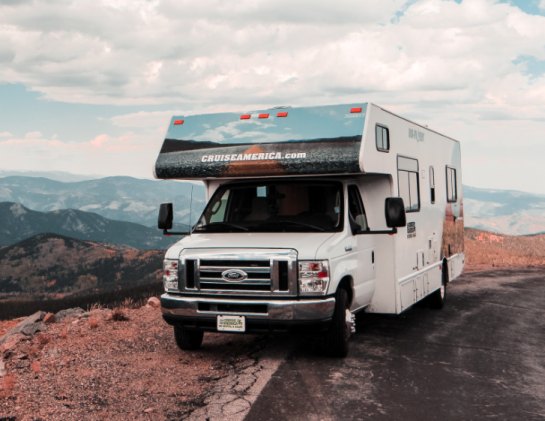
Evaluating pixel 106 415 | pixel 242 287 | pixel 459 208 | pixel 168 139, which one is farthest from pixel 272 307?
pixel 459 208

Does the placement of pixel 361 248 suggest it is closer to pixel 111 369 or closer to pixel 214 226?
pixel 214 226

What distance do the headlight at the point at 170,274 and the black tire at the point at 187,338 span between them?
2.15 ft

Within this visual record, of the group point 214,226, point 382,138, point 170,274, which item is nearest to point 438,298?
point 382,138

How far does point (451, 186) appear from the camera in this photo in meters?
14.1

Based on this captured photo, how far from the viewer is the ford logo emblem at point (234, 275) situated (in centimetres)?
772

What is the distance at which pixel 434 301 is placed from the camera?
42.1ft

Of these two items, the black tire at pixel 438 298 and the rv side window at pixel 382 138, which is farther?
the black tire at pixel 438 298

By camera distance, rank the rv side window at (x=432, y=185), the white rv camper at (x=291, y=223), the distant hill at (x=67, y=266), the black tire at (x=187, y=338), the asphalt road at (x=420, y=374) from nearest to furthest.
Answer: the asphalt road at (x=420, y=374) < the white rv camper at (x=291, y=223) < the black tire at (x=187, y=338) < the rv side window at (x=432, y=185) < the distant hill at (x=67, y=266)

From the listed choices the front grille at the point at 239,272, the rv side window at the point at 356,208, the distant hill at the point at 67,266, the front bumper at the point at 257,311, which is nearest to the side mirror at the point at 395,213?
the rv side window at the point at 356,208

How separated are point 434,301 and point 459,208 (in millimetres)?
3111

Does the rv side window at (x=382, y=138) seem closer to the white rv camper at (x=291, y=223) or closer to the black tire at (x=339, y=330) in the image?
the white rv camper at (x=291, y=223)

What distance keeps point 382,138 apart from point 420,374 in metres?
3.15

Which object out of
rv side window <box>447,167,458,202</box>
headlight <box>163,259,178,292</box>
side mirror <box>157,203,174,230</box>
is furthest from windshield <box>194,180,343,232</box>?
rv side window <box>447,167,458,202</box>

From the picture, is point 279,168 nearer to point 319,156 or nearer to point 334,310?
point 319,156
